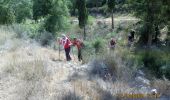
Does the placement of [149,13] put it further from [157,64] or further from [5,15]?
[5,15]

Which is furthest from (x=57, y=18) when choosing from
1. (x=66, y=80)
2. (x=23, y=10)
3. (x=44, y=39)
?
(x=66, y=80)

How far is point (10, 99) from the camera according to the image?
38.0 ft

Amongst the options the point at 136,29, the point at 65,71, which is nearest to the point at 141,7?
the point at 136,29

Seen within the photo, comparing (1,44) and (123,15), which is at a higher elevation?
(1,44)

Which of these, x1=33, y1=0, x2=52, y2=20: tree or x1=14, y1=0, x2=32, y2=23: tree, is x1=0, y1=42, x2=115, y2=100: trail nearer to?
x1=33, y1=0, x2=52, y2=20: tree

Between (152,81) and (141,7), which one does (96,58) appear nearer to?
(152,81)

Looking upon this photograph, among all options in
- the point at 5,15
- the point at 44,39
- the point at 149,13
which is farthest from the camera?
the point at 5,15

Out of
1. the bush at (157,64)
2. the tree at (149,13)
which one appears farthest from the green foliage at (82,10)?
the bush at (157,64)

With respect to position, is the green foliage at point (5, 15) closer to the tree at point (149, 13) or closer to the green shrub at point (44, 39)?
the green shrub at point (44, 39)

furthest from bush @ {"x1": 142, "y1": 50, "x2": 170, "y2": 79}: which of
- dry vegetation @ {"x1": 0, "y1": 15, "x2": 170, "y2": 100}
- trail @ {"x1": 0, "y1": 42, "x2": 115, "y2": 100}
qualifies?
trail @ {"x1": 0, "y1": 42, "x2": 115, "y2": 100}

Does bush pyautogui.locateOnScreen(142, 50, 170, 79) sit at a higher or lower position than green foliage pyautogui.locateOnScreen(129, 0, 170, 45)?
lower

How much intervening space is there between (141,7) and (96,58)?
1527cm

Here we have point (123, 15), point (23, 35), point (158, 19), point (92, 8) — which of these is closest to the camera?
point (23, 35)

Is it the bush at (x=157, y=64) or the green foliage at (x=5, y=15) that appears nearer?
the bush at (x=157, y=64)
